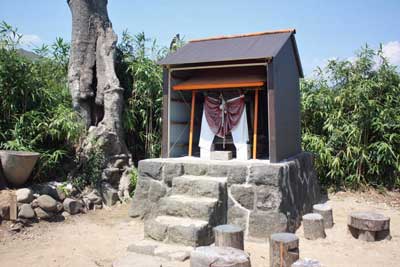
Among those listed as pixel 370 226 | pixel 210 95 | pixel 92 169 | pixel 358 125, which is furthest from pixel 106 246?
pixel 358 125

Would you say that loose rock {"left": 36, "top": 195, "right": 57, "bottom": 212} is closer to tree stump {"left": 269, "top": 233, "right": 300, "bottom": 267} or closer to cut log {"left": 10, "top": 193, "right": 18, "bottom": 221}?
cut log {"left": 10, "top": 193, "right": 18, "bottom": 221}

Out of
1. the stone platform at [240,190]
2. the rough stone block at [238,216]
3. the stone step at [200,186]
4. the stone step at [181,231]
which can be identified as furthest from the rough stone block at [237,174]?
the stone step at [181,231]

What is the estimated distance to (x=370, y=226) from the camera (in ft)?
15.8

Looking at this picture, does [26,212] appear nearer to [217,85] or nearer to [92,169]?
[92,169]

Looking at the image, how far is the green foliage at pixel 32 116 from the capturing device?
6.10 meters

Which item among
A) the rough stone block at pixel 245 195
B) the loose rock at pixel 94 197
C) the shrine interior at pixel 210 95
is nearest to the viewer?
the rough stone block at pixel 245 195

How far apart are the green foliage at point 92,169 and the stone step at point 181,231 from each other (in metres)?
Answer: 2.77

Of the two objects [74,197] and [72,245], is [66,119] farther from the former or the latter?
[72,245]

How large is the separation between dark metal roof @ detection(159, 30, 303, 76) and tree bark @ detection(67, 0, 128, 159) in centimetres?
195

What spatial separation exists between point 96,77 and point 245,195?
4728mm

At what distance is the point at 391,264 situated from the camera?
405 cm

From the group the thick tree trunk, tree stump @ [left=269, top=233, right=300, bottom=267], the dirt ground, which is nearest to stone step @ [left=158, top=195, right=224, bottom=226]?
the dirt ground

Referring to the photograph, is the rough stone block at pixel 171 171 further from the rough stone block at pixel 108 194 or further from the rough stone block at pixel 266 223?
the rough stone block at pixel 108 194

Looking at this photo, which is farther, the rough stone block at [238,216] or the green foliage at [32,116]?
the green foliage at [32,116]
